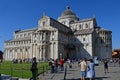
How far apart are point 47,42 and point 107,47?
25.0 metres

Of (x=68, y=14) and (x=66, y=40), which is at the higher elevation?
(x=68, y=14)

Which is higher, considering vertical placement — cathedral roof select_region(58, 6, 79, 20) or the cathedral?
cathedral roof select_region(58, 6, 79, 20)

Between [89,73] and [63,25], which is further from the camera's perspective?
[63,25]

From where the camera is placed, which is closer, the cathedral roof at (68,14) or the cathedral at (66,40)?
the cathedral at (66,40)

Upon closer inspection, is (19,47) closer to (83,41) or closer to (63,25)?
(63,25)

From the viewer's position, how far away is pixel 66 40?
305 feet

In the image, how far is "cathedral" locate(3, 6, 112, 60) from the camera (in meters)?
83.6

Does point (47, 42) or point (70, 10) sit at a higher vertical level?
point (70, 10)

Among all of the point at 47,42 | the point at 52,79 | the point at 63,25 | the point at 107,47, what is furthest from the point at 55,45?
the point at 52,79

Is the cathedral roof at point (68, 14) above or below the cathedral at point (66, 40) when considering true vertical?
above

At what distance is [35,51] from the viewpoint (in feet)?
285

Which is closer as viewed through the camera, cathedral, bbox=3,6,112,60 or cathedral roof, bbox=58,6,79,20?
cathedral, bbox=3,6,112,60

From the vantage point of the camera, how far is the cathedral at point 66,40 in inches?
3290

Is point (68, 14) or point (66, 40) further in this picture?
point (68, 14)
